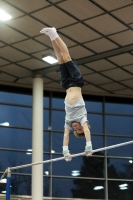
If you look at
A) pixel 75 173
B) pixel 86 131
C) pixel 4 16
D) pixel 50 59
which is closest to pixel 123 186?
pixel 75 173

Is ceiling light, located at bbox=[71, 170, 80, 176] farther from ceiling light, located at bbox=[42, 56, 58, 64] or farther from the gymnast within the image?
the gymnast

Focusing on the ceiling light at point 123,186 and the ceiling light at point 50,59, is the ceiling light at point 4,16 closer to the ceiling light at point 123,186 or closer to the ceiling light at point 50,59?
the ceiling light at point 50,59

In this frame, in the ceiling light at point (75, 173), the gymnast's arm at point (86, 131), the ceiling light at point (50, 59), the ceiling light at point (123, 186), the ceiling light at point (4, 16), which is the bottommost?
the gymnast's arm at point (86, 131)

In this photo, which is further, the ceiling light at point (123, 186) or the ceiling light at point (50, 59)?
the ceiling light at point (123, 186)

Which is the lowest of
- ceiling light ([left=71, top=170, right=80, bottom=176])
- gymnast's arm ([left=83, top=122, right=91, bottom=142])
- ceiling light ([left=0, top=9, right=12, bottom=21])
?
gymnast's arm ([left=83, top=122, right=91, bottom=142])

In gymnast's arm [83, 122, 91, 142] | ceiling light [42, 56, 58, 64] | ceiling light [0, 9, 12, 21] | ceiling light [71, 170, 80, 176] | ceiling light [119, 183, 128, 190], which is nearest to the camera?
gymnast's arm [83, 122, 91, 142]

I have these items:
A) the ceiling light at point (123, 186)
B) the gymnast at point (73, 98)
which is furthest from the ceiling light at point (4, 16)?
the ceiling light at point (123, 186)

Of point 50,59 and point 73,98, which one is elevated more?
point 50,59

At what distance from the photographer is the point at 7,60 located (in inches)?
695

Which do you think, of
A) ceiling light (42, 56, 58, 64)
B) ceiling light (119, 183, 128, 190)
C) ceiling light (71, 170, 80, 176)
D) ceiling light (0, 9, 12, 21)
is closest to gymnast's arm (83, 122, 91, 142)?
ceiling light (0, 9, 12, 21)

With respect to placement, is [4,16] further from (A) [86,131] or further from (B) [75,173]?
(B) [75,173]

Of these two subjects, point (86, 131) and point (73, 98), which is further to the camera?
point (73, 98)

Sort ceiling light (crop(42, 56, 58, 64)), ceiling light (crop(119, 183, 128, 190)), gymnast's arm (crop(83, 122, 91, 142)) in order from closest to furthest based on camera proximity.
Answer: gymnast's arm (crop(83, 122, 91, 142)) < ceiling light (crop(42, 56, 58, 64)) < ceiling light (crop(119, 183, 128, 190))

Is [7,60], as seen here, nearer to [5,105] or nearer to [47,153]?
[5,105]
